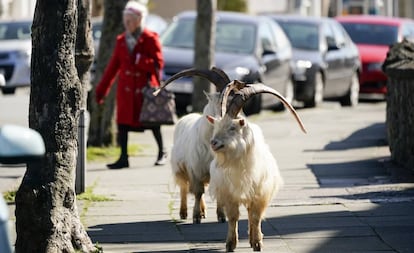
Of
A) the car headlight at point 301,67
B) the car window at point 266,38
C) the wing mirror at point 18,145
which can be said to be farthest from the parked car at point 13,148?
the car headlight at point 301,67

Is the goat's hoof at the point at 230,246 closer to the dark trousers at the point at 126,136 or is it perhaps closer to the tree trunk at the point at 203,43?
the dark trousers at the point at 126,136

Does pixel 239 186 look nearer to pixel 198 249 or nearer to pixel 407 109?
pixel 198 249

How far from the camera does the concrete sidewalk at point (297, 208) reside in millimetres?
10109

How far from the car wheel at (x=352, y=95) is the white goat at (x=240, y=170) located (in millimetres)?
17968

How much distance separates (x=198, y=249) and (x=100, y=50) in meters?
7.78

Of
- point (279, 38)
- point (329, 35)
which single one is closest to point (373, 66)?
point (329, 35)

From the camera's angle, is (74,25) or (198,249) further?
(198,249)

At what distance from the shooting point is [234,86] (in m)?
10.4

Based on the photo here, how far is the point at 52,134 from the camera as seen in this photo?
353 inches

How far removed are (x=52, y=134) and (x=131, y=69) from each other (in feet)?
20.5

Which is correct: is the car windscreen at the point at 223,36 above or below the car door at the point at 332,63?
above

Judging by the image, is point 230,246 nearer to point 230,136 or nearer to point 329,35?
point 230,136

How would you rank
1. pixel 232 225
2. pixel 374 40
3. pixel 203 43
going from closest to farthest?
pixel 232 225, pixel 203 43, pixel 374 40

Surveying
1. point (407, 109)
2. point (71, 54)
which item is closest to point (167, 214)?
point (71, 54)
